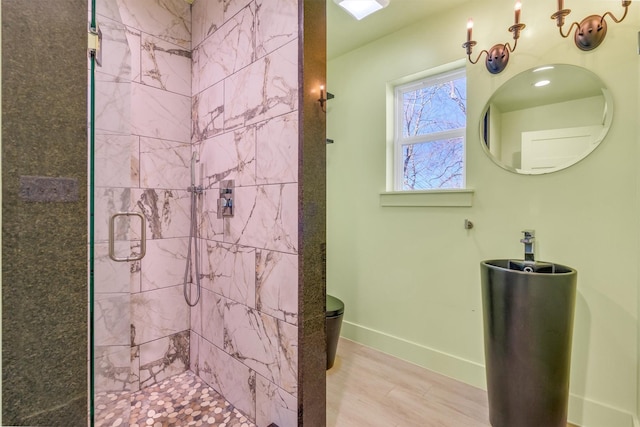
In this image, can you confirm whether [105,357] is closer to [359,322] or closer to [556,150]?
[359,322]

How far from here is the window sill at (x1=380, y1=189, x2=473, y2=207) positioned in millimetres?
1978

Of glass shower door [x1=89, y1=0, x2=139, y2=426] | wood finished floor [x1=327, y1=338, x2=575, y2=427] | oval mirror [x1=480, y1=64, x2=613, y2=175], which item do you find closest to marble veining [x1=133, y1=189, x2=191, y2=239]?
glass shower door [x1=89, y1=0, x2=139, y2=426]

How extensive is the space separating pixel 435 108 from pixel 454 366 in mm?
1900

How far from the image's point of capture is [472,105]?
1955 millimetres

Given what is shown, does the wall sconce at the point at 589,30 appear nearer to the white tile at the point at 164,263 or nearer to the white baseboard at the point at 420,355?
the white baseboard at the point at 420,355

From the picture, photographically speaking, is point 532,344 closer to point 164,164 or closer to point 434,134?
point 434,134

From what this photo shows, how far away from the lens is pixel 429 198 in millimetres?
2123

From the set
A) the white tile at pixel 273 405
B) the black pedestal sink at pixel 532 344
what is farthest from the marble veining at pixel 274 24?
the white tile at pixel 273 405

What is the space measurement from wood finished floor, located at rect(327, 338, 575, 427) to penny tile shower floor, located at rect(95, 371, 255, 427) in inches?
22.9

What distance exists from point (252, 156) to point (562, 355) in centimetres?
182

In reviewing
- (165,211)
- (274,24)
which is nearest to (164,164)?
(165,211)

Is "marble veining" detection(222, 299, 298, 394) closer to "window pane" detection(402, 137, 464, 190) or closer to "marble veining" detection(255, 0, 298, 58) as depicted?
"marble veining" detection(255, 0, 298, 58)

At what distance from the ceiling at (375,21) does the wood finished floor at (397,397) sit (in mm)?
2566

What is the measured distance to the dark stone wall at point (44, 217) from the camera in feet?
2.16
